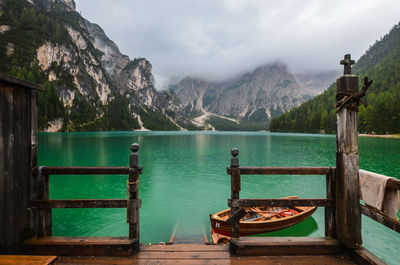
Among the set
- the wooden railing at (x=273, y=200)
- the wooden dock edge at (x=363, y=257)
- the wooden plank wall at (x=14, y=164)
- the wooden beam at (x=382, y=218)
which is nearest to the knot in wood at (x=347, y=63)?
the wooden railing at (x=273, y=200)

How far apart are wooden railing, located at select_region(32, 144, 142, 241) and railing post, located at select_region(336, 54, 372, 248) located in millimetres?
4702

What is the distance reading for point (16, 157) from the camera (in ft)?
14.8

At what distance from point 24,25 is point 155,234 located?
257 m

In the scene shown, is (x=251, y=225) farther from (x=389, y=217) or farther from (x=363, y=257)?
(x=389, y=217)

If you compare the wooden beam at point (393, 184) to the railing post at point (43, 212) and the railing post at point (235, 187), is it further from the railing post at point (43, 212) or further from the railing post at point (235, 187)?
the railing post at point (43, 212)

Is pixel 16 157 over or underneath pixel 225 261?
over

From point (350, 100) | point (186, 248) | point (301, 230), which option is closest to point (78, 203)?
point (186, 248)

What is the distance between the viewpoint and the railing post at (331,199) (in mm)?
4922

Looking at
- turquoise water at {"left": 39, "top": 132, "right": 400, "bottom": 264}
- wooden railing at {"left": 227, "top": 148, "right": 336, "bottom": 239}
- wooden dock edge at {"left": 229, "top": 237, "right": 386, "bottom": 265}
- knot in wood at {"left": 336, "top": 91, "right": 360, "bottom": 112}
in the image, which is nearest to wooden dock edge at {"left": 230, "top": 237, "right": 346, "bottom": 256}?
wooden dock edge at {"left": 229, "top": 237, "right": 386, "bottom": 265}

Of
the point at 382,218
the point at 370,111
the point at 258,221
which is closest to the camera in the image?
the point at 382,218

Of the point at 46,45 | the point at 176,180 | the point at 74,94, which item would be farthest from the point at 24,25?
Answer: the point at 176,180

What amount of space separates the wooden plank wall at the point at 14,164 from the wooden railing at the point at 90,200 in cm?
20

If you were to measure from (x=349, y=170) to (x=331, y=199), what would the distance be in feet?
2.76

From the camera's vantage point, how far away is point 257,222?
9617mm
